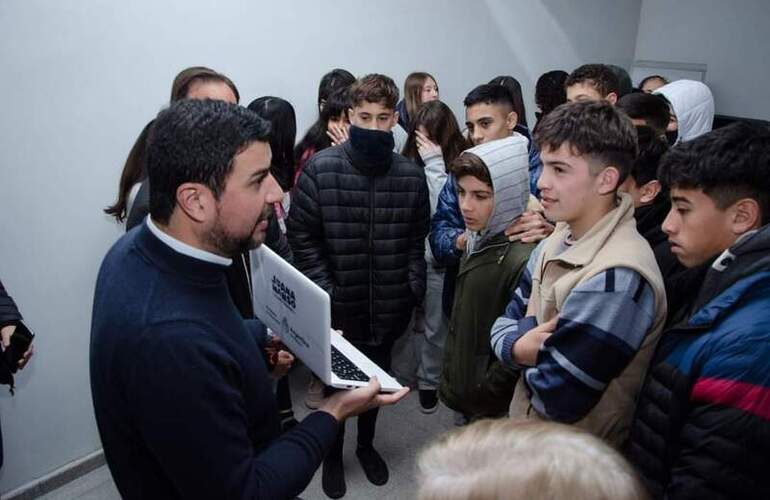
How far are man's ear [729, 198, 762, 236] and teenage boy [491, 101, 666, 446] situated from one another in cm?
18

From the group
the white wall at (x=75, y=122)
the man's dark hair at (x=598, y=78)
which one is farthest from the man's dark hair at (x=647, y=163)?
the white wall at (x=75, y=122)

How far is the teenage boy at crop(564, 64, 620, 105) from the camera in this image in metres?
2.61

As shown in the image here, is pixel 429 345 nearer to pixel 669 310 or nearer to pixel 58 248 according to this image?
pixel 669 310

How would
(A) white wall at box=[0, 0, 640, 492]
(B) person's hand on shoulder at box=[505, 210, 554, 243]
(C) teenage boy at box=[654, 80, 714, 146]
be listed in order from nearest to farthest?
(B) person's hand on shoulder at box=[505, 210, 554, 243] → (A) white wall at box=[0, 0, 640, 492] → (C) teenage boy at box=[654, 80, 714, 146]

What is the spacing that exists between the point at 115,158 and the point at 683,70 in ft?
17.2

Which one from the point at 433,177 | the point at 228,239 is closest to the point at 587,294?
the point at 228,239

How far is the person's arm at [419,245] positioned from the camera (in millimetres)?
2121

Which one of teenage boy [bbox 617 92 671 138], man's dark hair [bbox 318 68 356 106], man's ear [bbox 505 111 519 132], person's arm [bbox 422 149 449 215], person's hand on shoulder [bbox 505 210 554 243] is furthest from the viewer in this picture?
man's dark hair [bbox 318 68 356 106]

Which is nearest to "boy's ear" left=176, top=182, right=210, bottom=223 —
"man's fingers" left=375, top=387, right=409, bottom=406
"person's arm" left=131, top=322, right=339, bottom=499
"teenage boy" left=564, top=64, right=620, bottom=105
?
"person's arm" left=131, top=322, right=339, bottom=499

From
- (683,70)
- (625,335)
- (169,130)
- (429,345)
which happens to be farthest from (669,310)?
(683,70)

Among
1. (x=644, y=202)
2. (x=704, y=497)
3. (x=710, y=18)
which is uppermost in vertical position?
(x=710, y=18)

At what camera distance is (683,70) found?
16.5 feet

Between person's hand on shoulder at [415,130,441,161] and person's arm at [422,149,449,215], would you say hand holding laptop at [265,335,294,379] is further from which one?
person's hand on shoulder at [415,130,441,161]

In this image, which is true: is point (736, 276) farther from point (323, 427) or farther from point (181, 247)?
point (181, 247)
